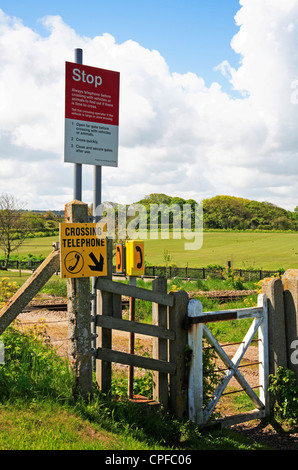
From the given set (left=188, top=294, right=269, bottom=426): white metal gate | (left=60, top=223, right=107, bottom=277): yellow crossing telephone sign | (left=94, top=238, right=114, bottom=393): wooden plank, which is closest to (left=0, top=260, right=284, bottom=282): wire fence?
(left=188, top=294, right=269, bottom=426): white metal gate

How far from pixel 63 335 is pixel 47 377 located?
6.37 meters

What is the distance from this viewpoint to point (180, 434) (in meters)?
4.92

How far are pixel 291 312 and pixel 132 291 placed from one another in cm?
245

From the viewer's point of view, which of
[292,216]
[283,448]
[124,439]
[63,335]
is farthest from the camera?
[292,216]

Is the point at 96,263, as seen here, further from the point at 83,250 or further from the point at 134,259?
the point at 134,259

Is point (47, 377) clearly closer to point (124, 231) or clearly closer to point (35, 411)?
point (35, 411)

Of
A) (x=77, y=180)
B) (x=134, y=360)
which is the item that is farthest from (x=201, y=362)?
(x=77, y=180)

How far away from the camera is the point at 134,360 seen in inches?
197

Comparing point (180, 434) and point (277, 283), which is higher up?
point (277, 283)

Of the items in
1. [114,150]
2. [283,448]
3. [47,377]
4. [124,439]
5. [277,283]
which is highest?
[114,150]

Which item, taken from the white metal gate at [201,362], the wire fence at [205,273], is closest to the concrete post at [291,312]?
the white metal gate at [201,362]

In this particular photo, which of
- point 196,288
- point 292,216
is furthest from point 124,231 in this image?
point 292,216

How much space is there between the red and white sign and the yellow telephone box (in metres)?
2.12
